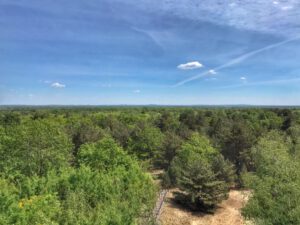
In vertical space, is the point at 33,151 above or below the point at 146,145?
above

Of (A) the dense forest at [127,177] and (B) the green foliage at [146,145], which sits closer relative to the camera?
(A) the dense forest at [127,177]

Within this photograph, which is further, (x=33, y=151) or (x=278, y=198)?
(x=33, y=151)

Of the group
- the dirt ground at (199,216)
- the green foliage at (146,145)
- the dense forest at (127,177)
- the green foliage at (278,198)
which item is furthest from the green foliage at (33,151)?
the green foliage at (278,198)

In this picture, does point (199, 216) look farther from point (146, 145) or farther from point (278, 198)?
point (146, 145)

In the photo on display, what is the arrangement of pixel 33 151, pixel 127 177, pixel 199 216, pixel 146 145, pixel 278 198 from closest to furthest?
pixel 278 198
pixel 127 177
pixel 199 216
pixel 33 151
pixel 146 145

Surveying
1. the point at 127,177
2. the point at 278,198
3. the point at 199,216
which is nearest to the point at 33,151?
the point at 127,177

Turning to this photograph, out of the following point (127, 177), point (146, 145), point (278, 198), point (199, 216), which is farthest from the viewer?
point (146, 145)

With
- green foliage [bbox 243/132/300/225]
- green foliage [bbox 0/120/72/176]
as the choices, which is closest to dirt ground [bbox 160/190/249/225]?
green foliage [bbox 243/132/300/225]

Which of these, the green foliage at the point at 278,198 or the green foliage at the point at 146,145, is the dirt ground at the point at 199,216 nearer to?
the green foliage at the point at 278,198

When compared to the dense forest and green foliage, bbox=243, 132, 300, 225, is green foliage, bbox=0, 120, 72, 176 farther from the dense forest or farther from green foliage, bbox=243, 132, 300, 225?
green foliage, bbox=243, 132, 300, 225

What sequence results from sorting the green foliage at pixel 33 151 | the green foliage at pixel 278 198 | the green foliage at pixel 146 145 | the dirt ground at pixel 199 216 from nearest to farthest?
the green foliage at pixel 278 198, the dirt ground at pixel 199 216, the green foliage at pixel 33 151, the green foliage at pixel 146 145

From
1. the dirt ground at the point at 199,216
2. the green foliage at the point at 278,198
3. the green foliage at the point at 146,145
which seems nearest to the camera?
the green foliage at the point at 278,198

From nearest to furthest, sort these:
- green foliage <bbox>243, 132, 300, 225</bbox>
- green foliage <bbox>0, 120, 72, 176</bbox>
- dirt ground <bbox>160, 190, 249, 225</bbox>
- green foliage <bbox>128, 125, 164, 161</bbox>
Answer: green foliage <bbox>243, 132, 300, 225</bbox> → dirt ground <bbox>160, 190, 249, 225</bbox> → green foliage <bbox>0, 120, 72, 176</bbox> → green foliage <bbox>128, 125, 164, 161</bbox>

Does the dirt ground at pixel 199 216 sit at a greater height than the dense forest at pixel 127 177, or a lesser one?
lesser
